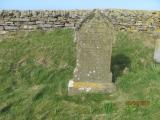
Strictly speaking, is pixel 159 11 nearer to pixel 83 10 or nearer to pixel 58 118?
pixel 83 10

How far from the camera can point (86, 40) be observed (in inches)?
375

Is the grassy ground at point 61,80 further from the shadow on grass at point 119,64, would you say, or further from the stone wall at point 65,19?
the stone wall at point 65,19

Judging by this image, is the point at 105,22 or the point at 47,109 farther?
the point at 105,22

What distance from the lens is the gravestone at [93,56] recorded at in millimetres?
9398

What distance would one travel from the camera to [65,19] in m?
14.1

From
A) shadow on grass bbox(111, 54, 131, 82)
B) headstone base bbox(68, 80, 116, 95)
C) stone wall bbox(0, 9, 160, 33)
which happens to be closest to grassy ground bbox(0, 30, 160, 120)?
shadow on grass bbox(111, 54, 131, 82)

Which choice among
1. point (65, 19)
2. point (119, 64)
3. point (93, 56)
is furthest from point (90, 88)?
point (65, 19)

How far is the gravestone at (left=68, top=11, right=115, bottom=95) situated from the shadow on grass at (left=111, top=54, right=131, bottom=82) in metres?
0.51

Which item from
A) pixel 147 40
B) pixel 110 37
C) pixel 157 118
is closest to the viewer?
pixel 157 118

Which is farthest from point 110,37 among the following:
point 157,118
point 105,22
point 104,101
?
point 157,118

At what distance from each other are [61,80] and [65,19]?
15.3 ft

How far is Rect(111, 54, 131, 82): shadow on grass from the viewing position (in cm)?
1029

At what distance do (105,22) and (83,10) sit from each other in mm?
5109

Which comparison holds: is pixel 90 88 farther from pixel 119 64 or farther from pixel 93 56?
pixel 119 64
